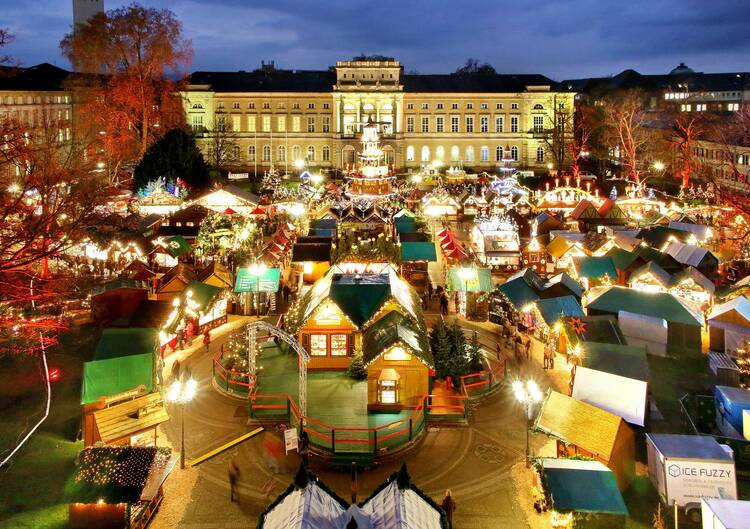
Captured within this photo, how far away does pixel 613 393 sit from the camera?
11.9 meters

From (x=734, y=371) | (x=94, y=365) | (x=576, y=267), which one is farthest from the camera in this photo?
(x=576, y=267)

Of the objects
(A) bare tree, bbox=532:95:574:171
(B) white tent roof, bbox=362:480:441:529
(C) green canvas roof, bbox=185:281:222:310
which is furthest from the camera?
(A) bare tree, bbox=532:95:574:171

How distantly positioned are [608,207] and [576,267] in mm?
11917

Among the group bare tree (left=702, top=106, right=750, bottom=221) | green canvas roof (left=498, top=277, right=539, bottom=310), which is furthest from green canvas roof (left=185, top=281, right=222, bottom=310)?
bare tree (left=702, top=106, right=750, bottom=221)

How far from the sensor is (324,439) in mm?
12164

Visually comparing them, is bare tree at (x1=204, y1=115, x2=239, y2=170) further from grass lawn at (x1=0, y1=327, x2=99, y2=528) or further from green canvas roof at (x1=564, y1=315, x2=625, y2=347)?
green canvas roof at (x1=564, y1=315, x2=625, y2=347)

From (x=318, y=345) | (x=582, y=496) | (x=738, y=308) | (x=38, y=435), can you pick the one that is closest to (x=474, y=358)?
(x=318, y=345)

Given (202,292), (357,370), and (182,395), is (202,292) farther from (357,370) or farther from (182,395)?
(182,395)

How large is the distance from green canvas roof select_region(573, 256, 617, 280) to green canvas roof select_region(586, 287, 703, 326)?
125 inches

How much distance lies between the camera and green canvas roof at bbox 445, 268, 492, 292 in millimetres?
19688

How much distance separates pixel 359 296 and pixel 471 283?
581 centimetres

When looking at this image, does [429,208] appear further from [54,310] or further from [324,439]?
[324,439]

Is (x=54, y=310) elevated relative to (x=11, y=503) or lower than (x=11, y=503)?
elevated

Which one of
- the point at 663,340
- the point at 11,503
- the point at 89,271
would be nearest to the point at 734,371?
the point at 663,340
